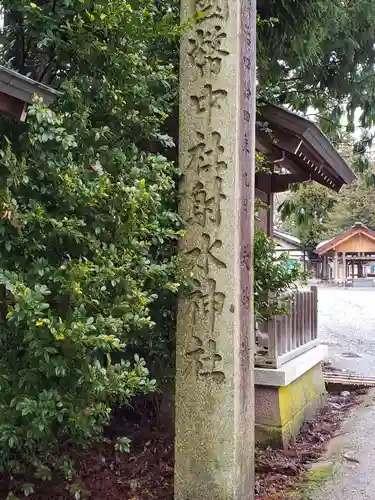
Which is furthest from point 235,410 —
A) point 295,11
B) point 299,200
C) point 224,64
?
point 299,200

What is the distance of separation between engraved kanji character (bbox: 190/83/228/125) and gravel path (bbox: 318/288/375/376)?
628 cm

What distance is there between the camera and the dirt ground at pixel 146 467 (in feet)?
12.9

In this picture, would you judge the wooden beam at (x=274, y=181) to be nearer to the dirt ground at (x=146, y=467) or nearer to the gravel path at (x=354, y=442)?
the gravel path at (x=354, y=442)

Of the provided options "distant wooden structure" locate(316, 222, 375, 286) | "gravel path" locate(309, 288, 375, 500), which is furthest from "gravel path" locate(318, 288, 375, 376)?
"distant wooden structure" locate(316, 222, 375, 286)

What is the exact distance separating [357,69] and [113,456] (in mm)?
6210

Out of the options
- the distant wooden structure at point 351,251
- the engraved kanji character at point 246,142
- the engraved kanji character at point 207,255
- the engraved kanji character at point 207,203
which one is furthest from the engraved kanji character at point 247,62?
the distant wooden structure at point 351,251

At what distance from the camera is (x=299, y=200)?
11055 millimetres

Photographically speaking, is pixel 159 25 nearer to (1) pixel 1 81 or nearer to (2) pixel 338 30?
(1) pixel 1 81

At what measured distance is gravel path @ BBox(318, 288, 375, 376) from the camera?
9.68 metres

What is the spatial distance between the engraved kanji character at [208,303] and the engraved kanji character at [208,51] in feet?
4.79

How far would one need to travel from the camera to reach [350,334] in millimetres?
13891

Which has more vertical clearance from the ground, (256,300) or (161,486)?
(256,300)

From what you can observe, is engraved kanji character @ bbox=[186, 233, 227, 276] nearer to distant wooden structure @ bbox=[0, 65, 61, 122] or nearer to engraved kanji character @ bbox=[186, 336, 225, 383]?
engraved kanji character @ bbox=[186, 336, 225, 383]

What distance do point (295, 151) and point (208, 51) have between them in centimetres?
177
